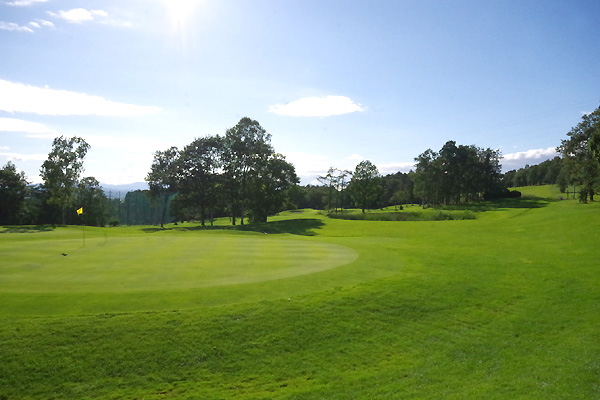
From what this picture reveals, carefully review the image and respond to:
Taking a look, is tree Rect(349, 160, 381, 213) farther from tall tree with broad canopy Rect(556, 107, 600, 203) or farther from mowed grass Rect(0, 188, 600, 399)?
mowed grass Rect(0, 188, 600, 399)

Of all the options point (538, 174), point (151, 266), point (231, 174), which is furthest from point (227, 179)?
point (538, 174)

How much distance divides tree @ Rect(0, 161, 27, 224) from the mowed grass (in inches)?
2556

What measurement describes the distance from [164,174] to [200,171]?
6302 millimetres

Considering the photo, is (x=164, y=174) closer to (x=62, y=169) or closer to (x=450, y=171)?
(x=62, y=169)

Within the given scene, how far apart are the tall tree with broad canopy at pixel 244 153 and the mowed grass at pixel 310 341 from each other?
43.7 meters

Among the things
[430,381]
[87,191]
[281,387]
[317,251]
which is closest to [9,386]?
[281,387]

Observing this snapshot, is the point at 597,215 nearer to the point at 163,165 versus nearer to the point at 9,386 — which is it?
the point at 9,386

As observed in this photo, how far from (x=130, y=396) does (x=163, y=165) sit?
195ft

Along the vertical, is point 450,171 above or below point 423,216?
above

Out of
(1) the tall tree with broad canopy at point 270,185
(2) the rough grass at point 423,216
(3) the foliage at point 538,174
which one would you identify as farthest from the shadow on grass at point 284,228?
(3) the foliage at point 538,174

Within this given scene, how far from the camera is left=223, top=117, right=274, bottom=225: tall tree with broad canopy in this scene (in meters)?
56.7

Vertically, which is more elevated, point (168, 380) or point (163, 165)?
point (163, 165)

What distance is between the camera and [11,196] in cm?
6556

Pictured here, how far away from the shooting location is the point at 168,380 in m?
7.75
